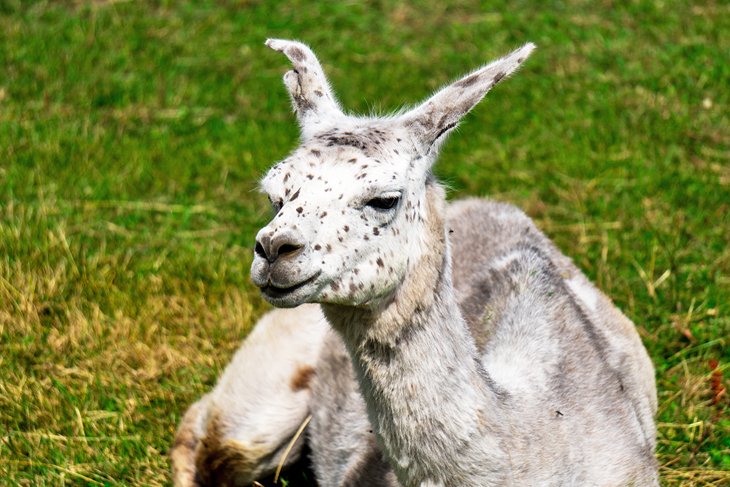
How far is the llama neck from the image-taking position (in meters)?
3.09

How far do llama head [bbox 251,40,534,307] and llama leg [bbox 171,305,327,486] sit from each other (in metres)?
1.42

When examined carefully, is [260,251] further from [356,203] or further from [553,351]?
[553,351]

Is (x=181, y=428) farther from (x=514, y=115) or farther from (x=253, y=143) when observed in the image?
(x=514, y=115)

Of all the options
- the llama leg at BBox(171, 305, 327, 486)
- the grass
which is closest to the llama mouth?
the llama leg at BBox(171, 305, 327, 486)

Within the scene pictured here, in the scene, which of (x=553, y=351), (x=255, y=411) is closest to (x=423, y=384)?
(x=553, y=351)

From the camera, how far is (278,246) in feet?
9.27

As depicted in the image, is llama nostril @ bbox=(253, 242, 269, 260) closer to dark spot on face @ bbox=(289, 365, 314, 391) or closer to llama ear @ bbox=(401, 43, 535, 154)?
llama ear @ bbox=(401, 43, 535, 154)

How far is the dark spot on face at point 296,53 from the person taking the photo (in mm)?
3527

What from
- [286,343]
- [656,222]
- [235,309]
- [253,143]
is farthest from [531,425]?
[253,143]

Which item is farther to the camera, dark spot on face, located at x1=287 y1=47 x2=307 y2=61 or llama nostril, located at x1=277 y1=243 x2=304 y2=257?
dark spot on face, located at x1=287 y1=47 x2=307 y2=61

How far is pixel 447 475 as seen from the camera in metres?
3.13

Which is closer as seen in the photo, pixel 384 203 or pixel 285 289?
pixel 285 289

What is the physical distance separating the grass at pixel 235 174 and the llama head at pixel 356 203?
1.66 metres

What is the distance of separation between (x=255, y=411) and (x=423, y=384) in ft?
4.55
